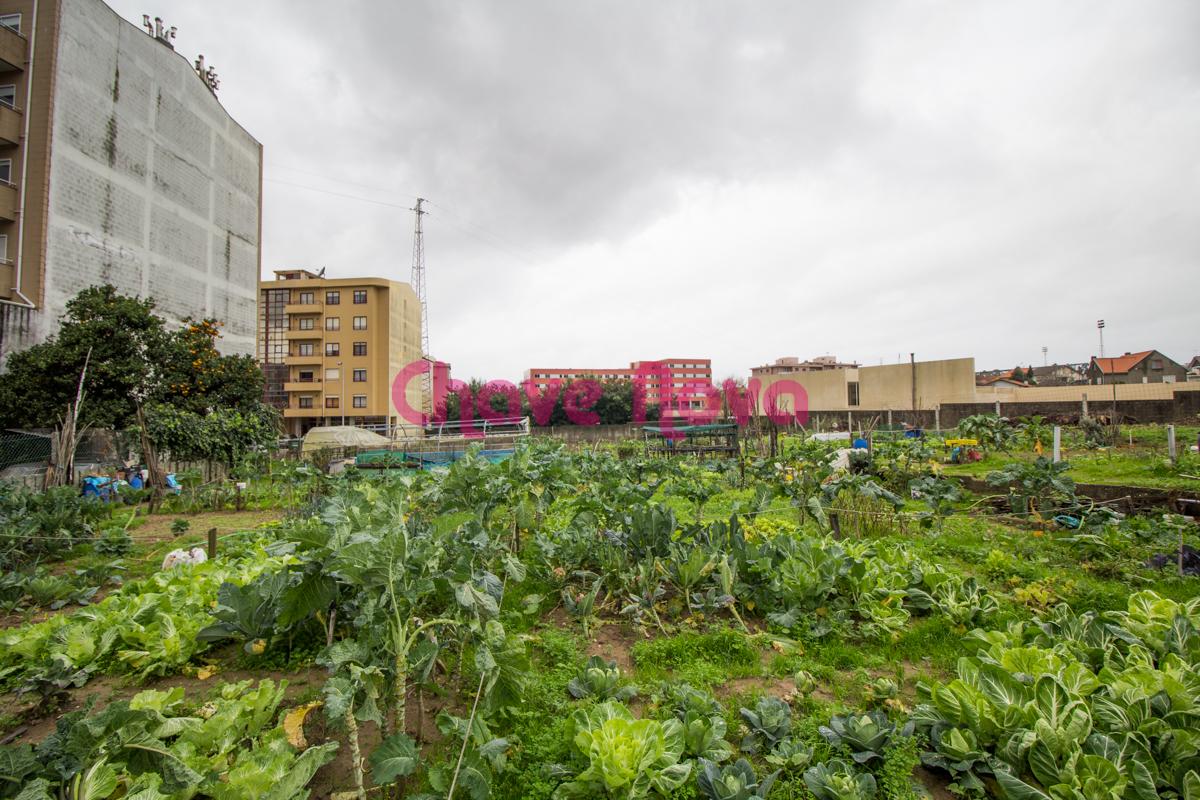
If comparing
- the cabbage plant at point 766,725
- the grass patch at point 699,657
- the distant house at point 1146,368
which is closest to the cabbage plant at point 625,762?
the cabbage plant at point 766,725

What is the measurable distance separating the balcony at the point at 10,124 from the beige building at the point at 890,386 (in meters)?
28.9

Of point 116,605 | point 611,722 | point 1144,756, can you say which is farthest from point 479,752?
point 116,605

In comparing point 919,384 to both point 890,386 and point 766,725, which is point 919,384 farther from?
point 766,725

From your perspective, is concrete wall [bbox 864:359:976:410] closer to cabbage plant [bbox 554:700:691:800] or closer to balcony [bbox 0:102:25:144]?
cabbage plant [bbox 554:700:691:800]

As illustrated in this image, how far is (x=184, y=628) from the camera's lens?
110 inches

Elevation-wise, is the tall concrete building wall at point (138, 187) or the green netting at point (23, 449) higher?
the tall concrete building wall at point (138, 187)

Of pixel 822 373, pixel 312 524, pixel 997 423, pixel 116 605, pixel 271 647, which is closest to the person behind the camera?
pixel 312 524

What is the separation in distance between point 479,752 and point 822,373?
36114mm

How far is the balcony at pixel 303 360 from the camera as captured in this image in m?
37.1

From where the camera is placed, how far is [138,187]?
18.1 metres

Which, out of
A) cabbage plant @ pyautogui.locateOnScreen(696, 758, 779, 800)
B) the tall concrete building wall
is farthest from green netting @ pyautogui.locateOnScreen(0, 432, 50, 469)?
cabbage plant @ pyautogui.locateOnScreen(696, 758, 779, 800)

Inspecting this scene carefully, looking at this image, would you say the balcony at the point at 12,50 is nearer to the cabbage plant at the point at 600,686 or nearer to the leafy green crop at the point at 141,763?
the leafy green crop at the point at 141,763

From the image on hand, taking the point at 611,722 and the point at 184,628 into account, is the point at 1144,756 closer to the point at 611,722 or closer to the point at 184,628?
the point at 611,722

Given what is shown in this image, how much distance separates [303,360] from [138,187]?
20472 millimetres
